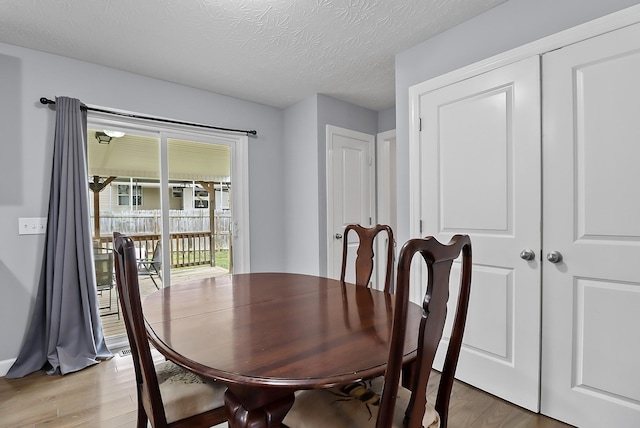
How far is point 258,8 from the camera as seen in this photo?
1.98 meters

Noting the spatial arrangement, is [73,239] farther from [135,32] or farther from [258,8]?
[258,8]

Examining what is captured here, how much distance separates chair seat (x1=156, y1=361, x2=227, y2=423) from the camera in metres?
1.14

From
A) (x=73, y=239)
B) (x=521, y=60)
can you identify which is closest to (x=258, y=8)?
(x=521, y=60)

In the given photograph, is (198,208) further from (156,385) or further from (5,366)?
(156,385)

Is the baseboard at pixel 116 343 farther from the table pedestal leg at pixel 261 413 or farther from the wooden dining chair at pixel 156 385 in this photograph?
the table pedestal leg at pixel 261 413

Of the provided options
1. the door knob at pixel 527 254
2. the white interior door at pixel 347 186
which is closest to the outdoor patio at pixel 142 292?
the white interior door at pixel 347 186

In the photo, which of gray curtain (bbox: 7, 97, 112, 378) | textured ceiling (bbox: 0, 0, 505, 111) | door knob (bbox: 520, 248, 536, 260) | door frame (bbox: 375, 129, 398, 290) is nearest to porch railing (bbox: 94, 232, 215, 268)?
gray curtain (bbox: 7, 97, 112, 378)

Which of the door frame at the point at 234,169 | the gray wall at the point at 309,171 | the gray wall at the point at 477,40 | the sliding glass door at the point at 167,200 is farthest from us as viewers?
the gray wall at the point at 309,171

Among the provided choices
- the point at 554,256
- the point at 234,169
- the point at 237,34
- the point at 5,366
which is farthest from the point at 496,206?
the point at 5,366

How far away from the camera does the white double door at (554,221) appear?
158cm

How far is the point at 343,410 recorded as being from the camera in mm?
1043

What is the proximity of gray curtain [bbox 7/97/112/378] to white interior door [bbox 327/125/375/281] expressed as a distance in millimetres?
2149

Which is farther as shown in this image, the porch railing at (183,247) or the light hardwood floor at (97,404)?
the porch railing at (183,247)

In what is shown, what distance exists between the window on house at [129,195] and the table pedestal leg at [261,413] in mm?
2707
